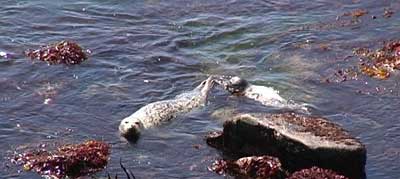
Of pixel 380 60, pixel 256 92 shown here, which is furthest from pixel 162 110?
pixel 380 60

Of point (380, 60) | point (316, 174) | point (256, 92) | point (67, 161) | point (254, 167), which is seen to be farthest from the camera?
point (380, 60)

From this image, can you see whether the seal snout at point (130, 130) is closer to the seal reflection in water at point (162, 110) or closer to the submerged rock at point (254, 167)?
the seal reflection in water at point (162, 110)

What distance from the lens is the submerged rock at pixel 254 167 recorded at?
11.8 metres

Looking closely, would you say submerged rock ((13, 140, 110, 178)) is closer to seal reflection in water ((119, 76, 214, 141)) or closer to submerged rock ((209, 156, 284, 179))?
seal reflection in water ((119, 76, 214, 141))

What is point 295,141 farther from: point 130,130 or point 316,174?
point 130,130

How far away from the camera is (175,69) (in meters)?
16.0

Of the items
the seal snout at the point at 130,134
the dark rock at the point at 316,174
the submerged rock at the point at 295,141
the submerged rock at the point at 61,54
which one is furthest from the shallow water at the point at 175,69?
the dark rock at the point at 316,174

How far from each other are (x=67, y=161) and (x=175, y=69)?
4238 millimetres

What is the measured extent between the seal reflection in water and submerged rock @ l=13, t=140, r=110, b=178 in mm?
697

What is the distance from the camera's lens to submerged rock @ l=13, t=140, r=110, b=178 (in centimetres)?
1216

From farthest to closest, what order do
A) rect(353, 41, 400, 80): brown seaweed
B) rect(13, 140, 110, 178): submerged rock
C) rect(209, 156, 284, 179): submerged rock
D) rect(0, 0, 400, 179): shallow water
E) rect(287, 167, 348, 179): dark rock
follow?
1. rect(353, 41, 400, 80): brown seaweed
2. rect(0, 0, 400, 179): shallow water
3. rect(13, 140, 110, 178): submerged rock
4. rect(209, 156, 284, 179): submerged rock
5. rect(287, 167, 348, 179): dark rock

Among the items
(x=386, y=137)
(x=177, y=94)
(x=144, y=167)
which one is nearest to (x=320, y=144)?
(x=386, y=137)

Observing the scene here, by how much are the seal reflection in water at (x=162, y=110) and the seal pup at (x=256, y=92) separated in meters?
0.42

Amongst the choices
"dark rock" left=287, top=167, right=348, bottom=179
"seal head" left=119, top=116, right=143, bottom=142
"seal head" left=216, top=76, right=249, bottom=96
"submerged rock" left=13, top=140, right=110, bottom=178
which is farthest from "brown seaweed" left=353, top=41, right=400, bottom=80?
"submerged rock" left=13, top=140, right=110, bottom=178
